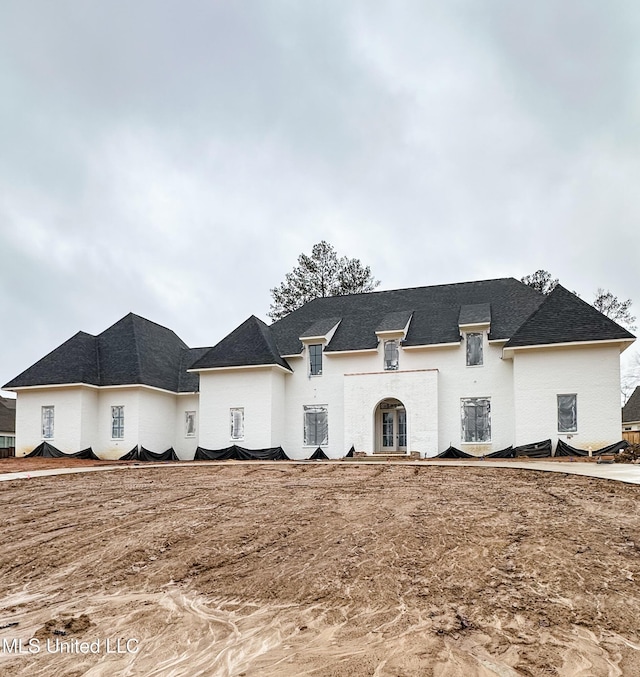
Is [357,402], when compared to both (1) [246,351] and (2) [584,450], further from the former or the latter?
(2) [584,450]

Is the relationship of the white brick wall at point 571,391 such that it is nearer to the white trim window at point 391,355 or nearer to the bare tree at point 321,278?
the white trim window at point 391,355

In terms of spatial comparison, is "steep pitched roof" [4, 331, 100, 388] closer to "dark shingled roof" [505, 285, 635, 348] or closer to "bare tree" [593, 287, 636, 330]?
"dark shingled roof" [505, 285, 635, 348]

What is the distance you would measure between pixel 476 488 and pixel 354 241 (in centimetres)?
3157

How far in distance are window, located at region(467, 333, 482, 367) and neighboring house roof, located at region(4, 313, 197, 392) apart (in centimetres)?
1364

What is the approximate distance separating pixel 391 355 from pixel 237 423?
7.40m

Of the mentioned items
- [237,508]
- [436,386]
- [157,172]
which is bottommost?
[237,508]

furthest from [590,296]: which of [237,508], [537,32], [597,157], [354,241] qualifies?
[237,508]

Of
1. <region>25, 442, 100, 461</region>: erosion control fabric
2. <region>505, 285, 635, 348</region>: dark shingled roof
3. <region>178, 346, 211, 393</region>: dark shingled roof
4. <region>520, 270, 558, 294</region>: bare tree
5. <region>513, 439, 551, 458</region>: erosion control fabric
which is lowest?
<region>25, 442, 100, 461</region>: erosion control fabric

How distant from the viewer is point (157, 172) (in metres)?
23.8

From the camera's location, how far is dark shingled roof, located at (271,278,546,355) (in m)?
24.1

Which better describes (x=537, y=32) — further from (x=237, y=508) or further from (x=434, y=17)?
(x=237, y=508)

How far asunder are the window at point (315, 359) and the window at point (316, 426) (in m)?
1.58

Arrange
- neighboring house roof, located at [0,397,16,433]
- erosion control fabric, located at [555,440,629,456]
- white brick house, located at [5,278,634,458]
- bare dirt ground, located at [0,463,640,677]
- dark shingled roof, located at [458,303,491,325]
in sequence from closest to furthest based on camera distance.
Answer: bare dirt ground, located at [0,463,640,677]
erosion control fabric, located at [555,440,629,456]
white brick house, located at [5,278,634,458]
dark shingled roof, located at [458,303,491,325]
neighboring house roof, located at [0,397,16,433]

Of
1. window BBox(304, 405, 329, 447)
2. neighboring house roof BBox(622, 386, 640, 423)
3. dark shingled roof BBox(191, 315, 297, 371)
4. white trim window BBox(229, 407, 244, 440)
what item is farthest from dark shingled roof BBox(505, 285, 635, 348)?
neighboring house roof BBox(622, 386, 640, 423)
